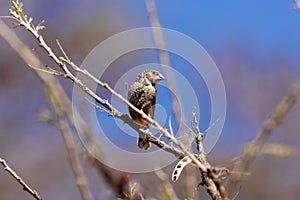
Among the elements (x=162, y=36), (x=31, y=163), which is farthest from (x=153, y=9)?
(x=31, y=163)

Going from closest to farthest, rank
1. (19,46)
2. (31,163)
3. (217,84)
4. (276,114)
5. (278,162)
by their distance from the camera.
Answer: (276,114) < (19,46) < (217,84) < (31,163) < (278,162)

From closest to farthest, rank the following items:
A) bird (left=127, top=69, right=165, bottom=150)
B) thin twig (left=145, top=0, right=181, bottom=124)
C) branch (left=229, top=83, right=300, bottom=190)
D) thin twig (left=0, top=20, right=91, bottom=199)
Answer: branch (left=229, top=83, right=300, bottom=190)
thin twig (left=0, top=20, right=91, bottom=199)
thin twig (left=145, top=0, right=181, bottom=124)
bird (left=127, top=69, right=165, bottom=150)

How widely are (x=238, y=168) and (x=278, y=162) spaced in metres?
4.30

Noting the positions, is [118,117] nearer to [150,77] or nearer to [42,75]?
[42,75]

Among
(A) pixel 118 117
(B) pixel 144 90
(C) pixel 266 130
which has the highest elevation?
(B) pixel 144 90

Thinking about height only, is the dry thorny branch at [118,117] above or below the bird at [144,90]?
below

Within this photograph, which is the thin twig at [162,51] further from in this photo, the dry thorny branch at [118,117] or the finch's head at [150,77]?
the finch's head at [150,77]

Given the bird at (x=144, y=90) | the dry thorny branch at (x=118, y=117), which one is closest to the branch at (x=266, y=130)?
the dry thorny branch at (x=118, y=117)

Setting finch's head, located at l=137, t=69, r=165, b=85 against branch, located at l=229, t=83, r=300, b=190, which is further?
finch's head, located at l=137, t=69, r=165, b=85

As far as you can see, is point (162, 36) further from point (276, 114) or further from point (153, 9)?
point (276, 114)

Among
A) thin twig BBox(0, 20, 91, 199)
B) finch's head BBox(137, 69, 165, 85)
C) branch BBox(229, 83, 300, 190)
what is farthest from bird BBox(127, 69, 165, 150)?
branch BBox(229, 83, 300, 190)

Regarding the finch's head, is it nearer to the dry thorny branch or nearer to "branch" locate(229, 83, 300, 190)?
the dry thorny branch

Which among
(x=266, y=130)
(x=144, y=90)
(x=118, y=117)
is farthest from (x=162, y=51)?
(x=144, y=90)

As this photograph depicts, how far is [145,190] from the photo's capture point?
0.65 metres
